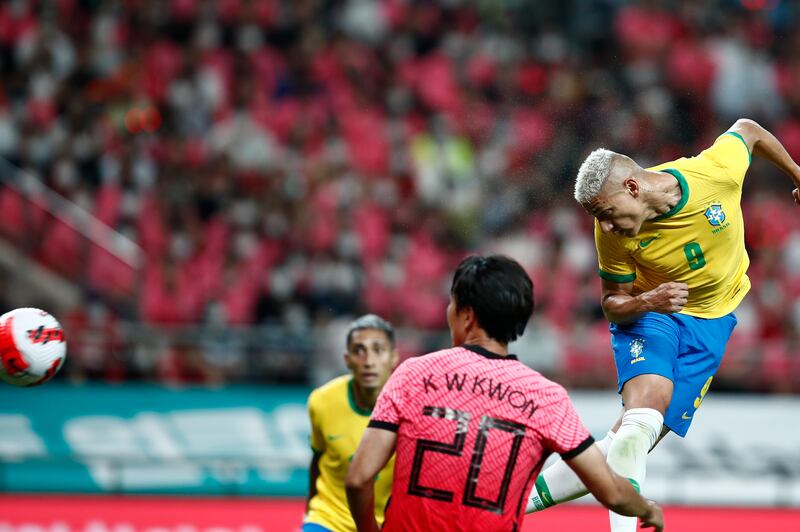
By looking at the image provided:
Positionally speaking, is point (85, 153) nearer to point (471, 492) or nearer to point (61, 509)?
A: point (61, 509)

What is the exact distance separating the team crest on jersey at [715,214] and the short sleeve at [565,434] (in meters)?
1.98

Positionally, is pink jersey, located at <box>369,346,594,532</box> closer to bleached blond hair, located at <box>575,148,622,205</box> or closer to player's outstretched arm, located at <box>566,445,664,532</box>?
player's outstretched arm, located at <box>566,445,664,532</box>

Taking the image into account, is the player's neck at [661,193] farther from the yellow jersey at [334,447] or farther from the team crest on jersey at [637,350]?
the yellow jersey at [334,447]

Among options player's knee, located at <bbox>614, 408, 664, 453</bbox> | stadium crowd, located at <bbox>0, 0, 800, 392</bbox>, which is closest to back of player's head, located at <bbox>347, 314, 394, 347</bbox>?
player's knee, located at <bbox>614, 408, 664, 453</bbox>

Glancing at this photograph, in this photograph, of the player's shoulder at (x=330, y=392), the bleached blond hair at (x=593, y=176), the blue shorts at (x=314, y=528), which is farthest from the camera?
the player's shoulder at (x=330, y=392)

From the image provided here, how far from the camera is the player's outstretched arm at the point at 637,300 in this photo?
5430 mm

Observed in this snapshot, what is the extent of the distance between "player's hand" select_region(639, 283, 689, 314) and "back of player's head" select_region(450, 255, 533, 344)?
147 cm

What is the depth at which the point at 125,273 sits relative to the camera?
11.9 metres

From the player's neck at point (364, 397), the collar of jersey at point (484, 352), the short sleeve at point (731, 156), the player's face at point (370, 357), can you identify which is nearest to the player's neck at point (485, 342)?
the collar of jersey at point (484, 352)

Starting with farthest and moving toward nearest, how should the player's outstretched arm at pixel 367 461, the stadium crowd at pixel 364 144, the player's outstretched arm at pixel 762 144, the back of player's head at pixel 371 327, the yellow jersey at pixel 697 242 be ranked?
the stadium crowd at pixel 364 144, the back of player's head at pixel 371 327, the player's outstretched arm at pixel 762 144, the yellow jersey at pixel 697 242, the player's outstretched arm at pixel 367 461

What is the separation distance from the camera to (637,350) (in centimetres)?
571

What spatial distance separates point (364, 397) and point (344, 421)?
0.19 m

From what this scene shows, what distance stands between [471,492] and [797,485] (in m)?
8.34

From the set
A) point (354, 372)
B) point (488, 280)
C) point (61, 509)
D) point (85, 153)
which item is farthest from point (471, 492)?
point (85, 153)
